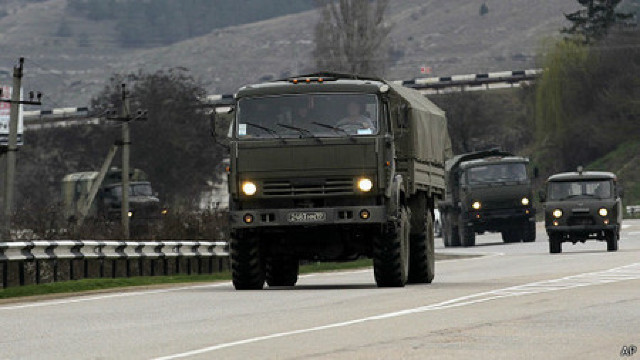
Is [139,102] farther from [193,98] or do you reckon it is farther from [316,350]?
[316,350]

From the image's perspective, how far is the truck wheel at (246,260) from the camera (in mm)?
25828

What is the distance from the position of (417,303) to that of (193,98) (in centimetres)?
9919

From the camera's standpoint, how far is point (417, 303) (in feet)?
67.3

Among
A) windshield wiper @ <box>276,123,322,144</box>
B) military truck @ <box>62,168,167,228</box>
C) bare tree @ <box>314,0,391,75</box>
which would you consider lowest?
windshield wiper @ <box>276,123,322,144</box>

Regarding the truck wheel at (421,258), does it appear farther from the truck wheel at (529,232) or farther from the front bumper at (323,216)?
the truck wheel at (529,232)

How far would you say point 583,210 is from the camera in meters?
46.8

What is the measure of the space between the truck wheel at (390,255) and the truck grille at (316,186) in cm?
97

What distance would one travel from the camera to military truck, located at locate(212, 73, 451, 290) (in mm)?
24844

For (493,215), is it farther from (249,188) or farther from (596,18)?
(596,18)

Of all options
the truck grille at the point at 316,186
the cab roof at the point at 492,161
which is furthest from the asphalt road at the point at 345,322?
the cab roof at the point at 492,161

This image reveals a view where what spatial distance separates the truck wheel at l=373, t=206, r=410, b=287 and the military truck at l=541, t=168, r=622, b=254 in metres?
21.7

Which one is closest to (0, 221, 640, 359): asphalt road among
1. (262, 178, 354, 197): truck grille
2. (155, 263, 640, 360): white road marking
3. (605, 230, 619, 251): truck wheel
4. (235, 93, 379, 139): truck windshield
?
(155, 263, 640, 360): white road marking

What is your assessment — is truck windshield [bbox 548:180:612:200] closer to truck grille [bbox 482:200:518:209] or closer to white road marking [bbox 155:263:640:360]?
truck grille [bbox 482:200:518:209]

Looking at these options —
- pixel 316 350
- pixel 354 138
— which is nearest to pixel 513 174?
pixel 354 138
